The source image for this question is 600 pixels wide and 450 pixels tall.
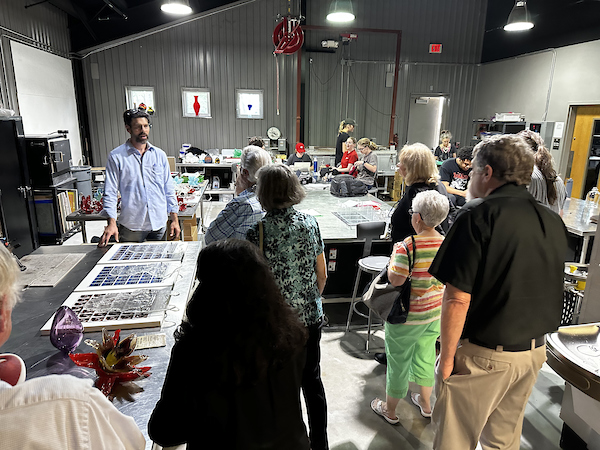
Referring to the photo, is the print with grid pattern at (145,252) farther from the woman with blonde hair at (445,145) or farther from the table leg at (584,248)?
the woman with blonde hair at (445,145)

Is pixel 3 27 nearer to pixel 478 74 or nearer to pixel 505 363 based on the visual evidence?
pixel 505 363

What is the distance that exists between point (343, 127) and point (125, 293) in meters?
6.41

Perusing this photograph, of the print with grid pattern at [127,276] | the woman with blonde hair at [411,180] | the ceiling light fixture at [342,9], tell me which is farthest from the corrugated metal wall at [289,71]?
the print with grid pattern at [127,276]

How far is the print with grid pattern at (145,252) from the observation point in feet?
7.57

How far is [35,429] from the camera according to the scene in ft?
2.19

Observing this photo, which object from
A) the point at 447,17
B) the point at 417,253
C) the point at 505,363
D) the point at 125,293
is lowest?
the point at 505,363

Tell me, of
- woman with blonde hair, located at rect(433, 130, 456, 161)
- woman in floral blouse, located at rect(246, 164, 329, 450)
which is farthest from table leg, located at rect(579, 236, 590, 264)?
woman with blonde hair, located at rect(433, 130, 456, 161)

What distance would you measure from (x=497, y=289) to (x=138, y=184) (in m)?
2.86

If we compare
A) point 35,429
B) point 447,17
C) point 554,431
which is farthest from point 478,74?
point 35,429

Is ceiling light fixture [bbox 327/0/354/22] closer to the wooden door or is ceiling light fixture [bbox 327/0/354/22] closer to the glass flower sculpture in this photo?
the wooden door

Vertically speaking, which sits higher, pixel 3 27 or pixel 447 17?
pixel 447 17

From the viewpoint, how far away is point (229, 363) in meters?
0.99

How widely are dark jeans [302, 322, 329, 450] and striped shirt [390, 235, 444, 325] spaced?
0.62 m

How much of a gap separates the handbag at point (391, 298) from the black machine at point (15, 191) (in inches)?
194
